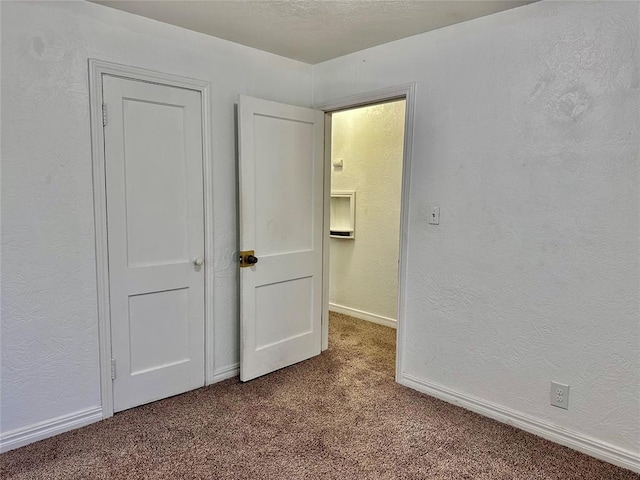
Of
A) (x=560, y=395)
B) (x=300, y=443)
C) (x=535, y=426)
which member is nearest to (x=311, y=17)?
(x=300, y=443)

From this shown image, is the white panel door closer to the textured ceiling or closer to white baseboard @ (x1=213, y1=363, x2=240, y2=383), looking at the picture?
white baseboard @ (x1=213, y1=363, x2=240, y2=383)

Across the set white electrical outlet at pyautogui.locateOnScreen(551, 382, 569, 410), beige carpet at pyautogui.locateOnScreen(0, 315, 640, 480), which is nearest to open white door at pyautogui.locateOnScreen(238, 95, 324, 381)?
beige carpet at pyautogui.locateOnScreen(0, 315, 640, 480)

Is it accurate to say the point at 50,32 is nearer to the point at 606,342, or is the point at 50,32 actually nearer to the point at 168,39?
the point at 168,39

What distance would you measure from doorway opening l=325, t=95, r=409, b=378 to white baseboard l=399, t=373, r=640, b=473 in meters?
1.23

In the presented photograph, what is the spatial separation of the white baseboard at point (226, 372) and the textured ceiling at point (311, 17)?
2.23m

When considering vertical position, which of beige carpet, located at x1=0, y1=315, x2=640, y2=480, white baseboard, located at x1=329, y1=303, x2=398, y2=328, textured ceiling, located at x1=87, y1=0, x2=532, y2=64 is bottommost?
beige carpet, located at x1=0, y1=315, x2=640, y2=480

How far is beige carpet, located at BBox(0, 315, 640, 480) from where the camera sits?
1993mm

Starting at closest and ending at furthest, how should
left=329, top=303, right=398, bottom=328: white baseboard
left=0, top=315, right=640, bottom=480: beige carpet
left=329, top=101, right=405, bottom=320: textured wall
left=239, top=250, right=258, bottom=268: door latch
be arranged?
left=0, top=315, right=640, bottom=480: beige carpet
left=239, top=250, right=258, bottom=268: door latch
left=329, top=101, right=405, bottom=320: textured wall
left=329, top=303, right=398, bottom=328: white baseboard

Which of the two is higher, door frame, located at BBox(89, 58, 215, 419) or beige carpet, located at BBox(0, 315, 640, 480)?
door frame, located at BBox(89, 58, 215, 419)

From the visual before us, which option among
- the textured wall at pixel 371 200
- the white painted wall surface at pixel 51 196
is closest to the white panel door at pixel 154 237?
the white painted wall surface at pixel 51 196

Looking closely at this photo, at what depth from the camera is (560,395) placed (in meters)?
2.23

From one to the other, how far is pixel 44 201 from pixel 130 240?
479 millimetres

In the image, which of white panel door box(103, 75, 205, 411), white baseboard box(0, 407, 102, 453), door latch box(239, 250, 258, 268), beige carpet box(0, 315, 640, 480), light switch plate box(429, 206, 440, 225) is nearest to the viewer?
beige carpet box(0, 315, 640, 480)

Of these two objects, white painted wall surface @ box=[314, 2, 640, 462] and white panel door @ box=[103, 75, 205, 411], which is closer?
white painted wall surface @ box=[314, 2, 640, 462]
